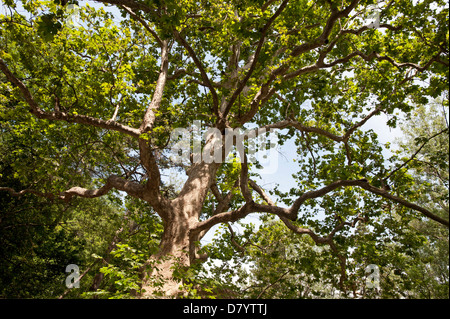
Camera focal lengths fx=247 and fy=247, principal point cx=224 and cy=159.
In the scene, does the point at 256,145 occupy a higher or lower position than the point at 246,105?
higher

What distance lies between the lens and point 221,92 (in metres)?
7.91

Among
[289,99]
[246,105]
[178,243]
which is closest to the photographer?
[178,243]

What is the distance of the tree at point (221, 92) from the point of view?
5.31 metres

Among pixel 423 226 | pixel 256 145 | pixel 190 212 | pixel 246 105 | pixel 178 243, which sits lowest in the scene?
pixel 178 243

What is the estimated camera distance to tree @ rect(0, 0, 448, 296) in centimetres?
531

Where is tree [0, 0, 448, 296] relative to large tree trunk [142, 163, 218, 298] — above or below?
above

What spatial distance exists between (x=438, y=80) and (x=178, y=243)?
7.29 metres

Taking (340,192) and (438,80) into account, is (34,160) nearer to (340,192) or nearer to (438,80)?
(340,192)

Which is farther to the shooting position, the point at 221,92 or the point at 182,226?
the point at 221,92

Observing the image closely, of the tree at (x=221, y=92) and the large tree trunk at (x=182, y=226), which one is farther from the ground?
the tree at (x=221, y=92)

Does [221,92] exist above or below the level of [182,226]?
above

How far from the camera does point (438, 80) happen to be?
601 cm
